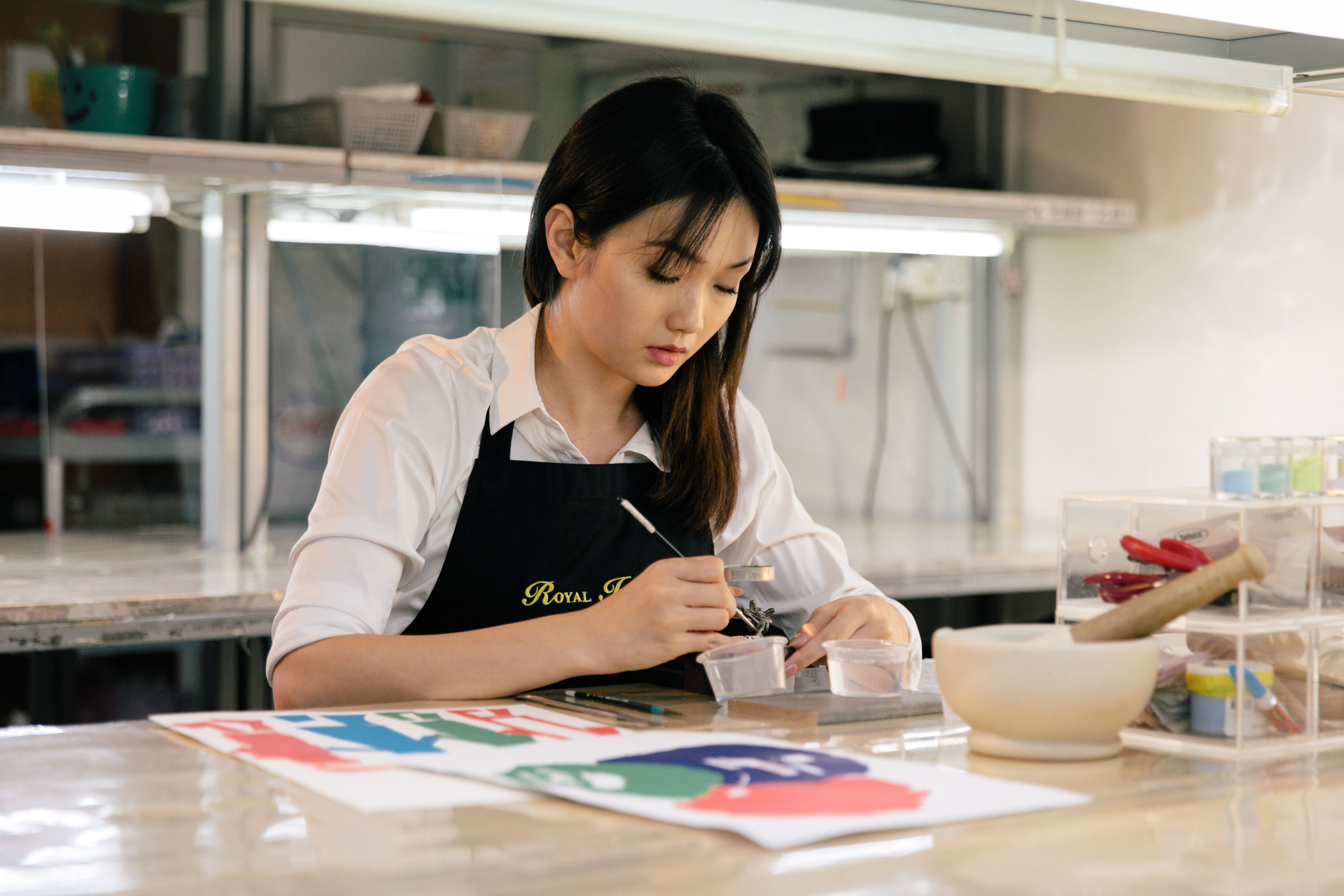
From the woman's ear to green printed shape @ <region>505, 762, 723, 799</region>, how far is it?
808 mm

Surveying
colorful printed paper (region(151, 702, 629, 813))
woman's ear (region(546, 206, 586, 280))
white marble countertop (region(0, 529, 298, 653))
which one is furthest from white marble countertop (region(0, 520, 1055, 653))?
colorful printed paper (region(151, 702, 629, 813))

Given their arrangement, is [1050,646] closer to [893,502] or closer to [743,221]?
[743,221]

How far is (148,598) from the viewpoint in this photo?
2.44 m

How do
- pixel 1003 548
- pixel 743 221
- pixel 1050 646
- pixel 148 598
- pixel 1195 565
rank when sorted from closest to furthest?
pixel 1050 646 < pixel 1195 565 < pixel 743 221 < pixel 148 598 < pixel 1003 548

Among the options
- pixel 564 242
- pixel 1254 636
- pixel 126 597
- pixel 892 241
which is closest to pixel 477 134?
pixel 892 241

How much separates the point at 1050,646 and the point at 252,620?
183cm

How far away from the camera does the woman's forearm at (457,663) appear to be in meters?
1.34

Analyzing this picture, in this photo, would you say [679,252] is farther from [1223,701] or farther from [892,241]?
[892,241]

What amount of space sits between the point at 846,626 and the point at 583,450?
41 cm

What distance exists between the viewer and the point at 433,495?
62.7 inches

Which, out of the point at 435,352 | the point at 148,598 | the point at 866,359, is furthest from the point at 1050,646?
the point at 866,359

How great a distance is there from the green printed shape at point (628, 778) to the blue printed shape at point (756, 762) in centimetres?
1

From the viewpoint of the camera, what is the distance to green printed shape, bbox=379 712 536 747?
1.10 metres

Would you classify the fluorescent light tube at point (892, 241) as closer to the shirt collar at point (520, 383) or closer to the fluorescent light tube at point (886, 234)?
the fluorescent light tube at point (886, 234)
